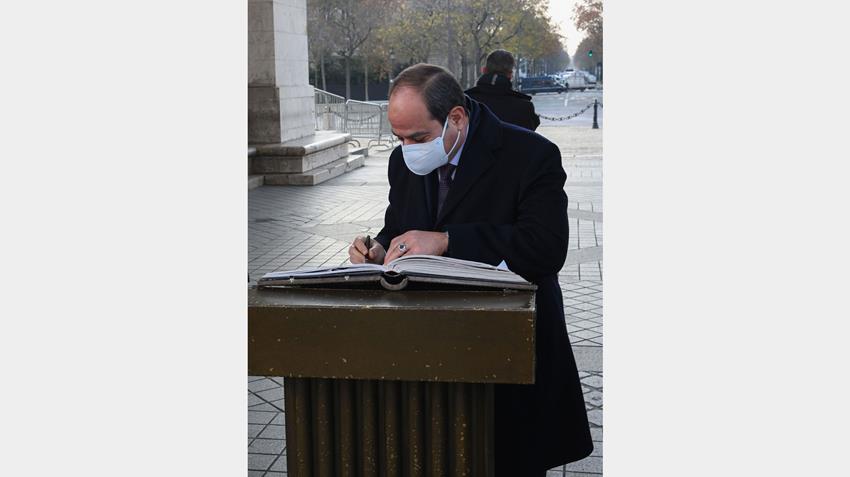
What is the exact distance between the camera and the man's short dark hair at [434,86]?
2.44 m

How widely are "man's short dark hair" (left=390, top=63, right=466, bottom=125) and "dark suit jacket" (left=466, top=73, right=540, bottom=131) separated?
426 centimetres

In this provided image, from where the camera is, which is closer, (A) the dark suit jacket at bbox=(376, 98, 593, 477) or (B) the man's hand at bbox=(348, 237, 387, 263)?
(A) the dark suit jacket at bbox=(376, 98, 593, 477)

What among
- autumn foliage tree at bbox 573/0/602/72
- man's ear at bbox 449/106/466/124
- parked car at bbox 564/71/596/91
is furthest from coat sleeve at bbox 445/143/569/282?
parked car at bbox 564/71/596/91

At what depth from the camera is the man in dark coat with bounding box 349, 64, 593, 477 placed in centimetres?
246

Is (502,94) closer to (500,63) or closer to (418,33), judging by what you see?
(500,63)

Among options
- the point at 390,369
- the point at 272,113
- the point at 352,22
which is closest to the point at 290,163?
the point at 272,113

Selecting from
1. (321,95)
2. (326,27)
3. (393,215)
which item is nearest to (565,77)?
(326,27)

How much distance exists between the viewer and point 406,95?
2.45 m

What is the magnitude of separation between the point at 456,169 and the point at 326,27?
2189 cm

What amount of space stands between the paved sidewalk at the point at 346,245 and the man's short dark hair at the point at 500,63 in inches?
64.8

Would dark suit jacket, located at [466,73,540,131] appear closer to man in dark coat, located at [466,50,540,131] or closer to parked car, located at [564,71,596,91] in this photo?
man in dark coat, located at [466,50,540,131]

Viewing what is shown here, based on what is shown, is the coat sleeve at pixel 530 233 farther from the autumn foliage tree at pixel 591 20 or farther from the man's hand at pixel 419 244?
the autumn foliage tree at pixel 591 20

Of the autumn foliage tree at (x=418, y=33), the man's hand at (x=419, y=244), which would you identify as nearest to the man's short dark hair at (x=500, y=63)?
the man's hand at (x=419, y=244)

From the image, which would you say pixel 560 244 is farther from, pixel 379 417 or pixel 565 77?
pixel 565 77
